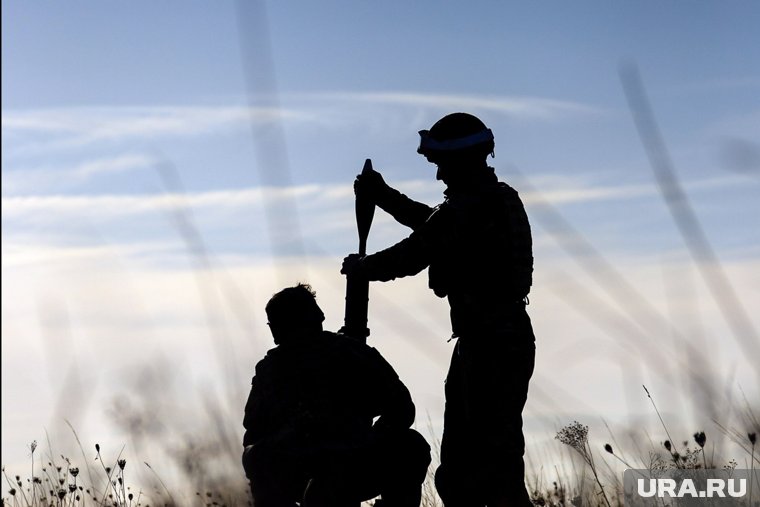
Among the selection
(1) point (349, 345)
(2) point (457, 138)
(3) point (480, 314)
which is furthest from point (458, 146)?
(1) point (349, 345)

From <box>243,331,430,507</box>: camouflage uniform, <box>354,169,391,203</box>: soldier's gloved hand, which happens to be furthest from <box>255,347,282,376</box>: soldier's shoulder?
<box>354,169,391,203</box>: soldier's gloved hand

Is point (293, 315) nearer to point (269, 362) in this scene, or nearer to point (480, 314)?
point (269, 362)

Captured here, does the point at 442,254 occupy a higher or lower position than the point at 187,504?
higher

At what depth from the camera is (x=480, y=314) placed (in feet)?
27.0

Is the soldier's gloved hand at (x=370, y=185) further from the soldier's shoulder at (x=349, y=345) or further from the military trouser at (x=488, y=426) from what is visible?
the soldier's shoulder at (x=349, y=345)

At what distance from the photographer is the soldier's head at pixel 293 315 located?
764 cm

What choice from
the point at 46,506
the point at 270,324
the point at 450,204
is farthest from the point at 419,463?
the point at 46,506

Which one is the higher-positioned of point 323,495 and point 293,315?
point 293,315

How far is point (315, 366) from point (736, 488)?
8.74 ft

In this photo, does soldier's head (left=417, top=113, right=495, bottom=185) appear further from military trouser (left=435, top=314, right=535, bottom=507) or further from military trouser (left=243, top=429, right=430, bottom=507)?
military trouser (left=243, top=429, right=430, bottom=507)

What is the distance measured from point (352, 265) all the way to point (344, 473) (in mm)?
1458

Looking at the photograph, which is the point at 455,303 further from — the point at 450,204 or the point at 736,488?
the point at 736,488

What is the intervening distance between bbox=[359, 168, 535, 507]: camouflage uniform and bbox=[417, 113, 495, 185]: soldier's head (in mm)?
92

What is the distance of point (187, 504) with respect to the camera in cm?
884
